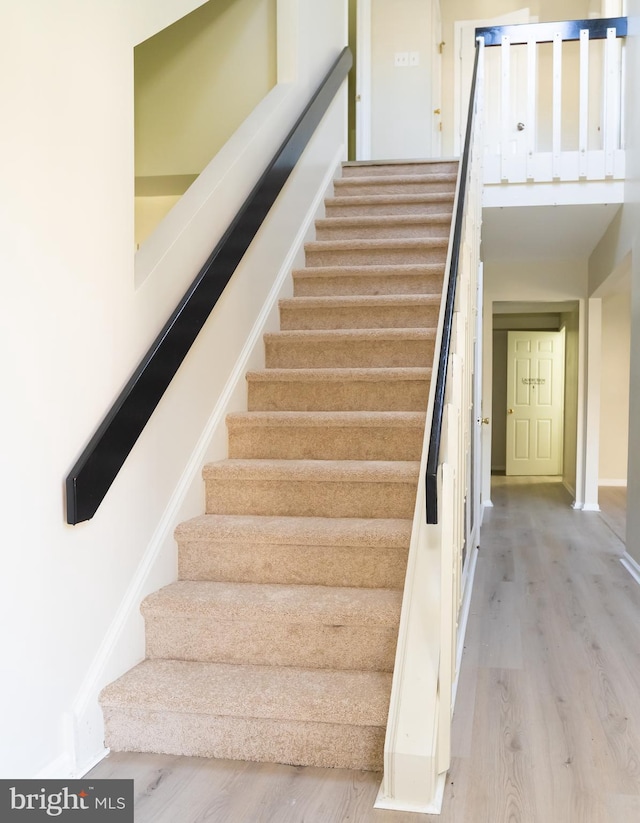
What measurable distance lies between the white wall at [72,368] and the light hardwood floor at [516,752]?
335mm

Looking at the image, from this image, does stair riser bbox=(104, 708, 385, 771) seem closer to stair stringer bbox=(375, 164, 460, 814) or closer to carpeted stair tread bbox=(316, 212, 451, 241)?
stair stringer bbox=(375, 164, 460, 814)

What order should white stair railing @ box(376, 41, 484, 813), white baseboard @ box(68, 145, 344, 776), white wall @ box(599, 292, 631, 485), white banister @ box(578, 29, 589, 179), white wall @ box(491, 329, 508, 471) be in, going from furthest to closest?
white wall @ box(491, 329, 508, 471)
white wall @ box(599, 292, 631, 485)
white banister @ box(578, 29, 589, 179)
white baseboard @ box(68, 145, 344, 776)
white stair railing @ box(376, 41, 484, 813)

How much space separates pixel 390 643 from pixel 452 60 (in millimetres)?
7384

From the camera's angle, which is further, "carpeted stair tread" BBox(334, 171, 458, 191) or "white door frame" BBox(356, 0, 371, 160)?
"white door frame" BBox(356, 0, 371, 160)

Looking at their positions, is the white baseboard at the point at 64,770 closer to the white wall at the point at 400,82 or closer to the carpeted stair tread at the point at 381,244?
the carpeted stair tread at the point at 381,244

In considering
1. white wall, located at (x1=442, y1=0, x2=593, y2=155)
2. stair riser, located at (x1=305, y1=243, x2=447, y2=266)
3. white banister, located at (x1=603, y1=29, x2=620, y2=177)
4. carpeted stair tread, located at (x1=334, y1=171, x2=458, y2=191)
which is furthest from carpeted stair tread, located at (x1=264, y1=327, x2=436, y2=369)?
white wall, located at (x1=442, y1=0, x2=593, y2=155)

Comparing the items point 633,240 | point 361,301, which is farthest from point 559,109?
point 361,301

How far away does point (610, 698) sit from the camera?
2561mm

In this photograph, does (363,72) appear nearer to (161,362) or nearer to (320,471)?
(320,471)

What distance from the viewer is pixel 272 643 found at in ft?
7.61

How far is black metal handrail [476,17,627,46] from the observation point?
4902mm

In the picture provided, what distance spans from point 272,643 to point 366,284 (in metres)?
2.40

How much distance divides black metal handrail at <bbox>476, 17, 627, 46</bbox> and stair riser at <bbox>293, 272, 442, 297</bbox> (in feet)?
6.94

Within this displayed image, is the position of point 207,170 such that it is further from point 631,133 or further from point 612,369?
point 612,369
